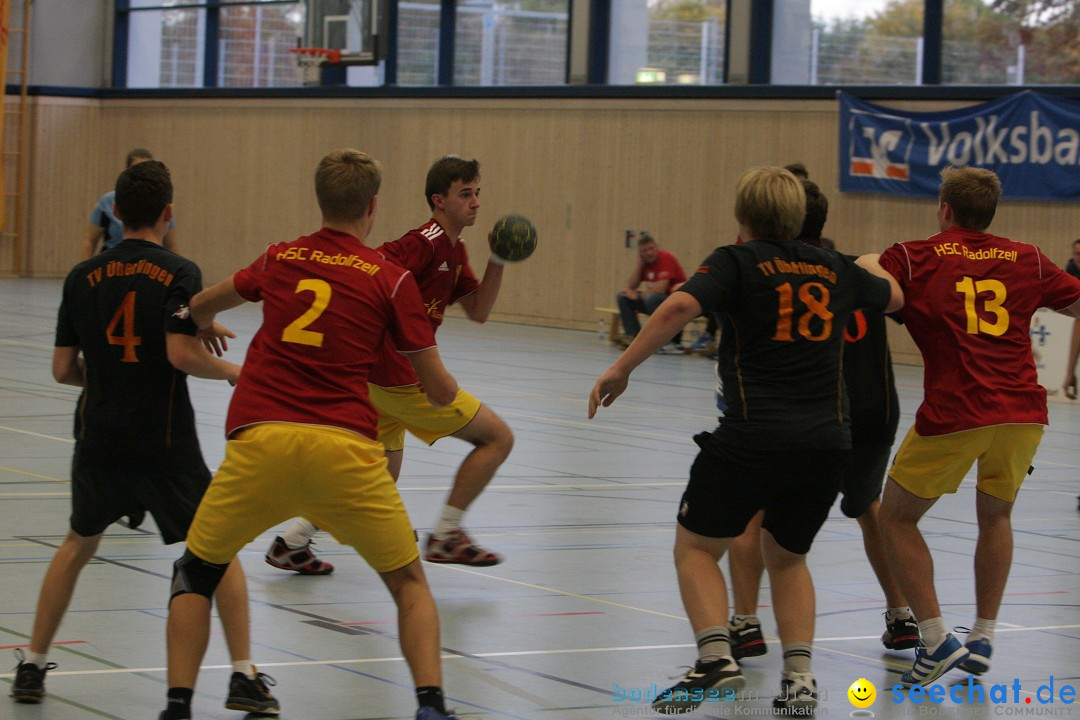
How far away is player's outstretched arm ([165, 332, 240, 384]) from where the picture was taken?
430 centimetres

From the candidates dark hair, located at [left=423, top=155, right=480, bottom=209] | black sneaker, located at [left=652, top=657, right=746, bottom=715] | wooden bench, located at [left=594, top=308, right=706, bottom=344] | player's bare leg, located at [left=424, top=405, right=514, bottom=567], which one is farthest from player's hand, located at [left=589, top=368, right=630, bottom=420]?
wooden bench, located at [left=594, top=308, right=706, bottom=344]

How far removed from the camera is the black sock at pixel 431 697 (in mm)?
4016

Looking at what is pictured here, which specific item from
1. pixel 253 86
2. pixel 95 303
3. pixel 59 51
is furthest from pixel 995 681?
pixel 59 51

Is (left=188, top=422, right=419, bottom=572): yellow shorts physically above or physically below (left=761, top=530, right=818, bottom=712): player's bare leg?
above

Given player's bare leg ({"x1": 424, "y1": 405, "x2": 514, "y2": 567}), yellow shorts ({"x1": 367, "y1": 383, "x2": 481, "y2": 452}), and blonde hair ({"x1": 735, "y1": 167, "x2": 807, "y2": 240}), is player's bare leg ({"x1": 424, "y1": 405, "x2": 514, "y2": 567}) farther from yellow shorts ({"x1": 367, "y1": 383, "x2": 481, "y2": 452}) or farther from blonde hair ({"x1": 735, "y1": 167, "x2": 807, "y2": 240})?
blonde hair ({"x1": 735, "y1": 167, "x2": 807, "y2": 240})

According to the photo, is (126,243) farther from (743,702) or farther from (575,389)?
(575,389)

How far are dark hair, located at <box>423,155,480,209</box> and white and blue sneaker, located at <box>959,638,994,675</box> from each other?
2985mm

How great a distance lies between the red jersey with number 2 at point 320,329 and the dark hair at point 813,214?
5.52 feet

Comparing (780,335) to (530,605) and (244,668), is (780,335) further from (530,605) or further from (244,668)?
(530,605)

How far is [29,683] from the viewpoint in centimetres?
443

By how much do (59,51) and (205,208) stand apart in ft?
15.9

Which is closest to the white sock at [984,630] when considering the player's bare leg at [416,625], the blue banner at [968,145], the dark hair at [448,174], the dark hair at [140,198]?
the player's bare leg at [416,625]

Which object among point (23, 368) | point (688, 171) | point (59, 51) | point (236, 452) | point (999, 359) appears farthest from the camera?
point (59, 51)

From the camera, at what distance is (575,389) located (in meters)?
14.5
